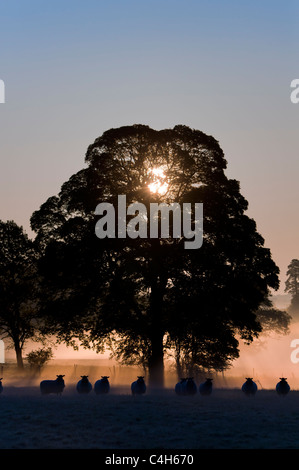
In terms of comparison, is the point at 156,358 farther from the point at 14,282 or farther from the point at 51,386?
the point at 14,282

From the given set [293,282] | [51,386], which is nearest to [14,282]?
[51,386]

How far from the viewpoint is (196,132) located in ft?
147

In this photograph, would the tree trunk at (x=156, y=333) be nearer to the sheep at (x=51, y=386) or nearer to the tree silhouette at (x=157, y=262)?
the tree silhouette at (x=157, y=262)

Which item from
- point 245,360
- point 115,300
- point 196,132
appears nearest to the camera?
point 115,300

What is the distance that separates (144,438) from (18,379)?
32074 mm

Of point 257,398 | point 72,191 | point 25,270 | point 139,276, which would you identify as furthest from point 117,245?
point 25,270

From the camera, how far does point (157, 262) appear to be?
4225 centimetres

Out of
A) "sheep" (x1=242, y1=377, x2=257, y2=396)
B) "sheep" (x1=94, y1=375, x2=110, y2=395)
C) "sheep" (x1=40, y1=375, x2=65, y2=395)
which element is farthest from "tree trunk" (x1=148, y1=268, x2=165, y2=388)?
"sheep" (x1=40, y1=375, x2=65, y2=395)

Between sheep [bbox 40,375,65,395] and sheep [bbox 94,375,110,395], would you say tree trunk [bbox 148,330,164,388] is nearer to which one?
sheep [bbox 94,375,110,395]

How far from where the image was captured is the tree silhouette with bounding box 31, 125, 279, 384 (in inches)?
1631

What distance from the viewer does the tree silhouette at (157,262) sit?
136ft
